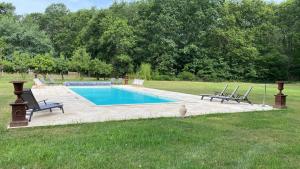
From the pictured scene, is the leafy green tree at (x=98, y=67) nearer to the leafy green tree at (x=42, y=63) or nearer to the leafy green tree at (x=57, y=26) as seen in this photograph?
the leafy green tree at (x=42, y=63)

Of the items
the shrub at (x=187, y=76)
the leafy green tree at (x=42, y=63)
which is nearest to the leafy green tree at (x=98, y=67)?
the leafy green tree at (x=42, y=63)

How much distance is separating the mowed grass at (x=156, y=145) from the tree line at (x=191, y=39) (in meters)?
25.7

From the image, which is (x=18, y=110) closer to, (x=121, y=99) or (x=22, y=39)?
(x=121, y=99)

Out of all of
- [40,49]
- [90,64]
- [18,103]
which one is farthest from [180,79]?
[18,103]

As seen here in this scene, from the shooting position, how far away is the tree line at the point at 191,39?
1369 inches

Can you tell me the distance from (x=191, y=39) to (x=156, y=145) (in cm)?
3371

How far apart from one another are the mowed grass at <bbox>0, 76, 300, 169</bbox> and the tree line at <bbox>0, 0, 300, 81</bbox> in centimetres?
2574

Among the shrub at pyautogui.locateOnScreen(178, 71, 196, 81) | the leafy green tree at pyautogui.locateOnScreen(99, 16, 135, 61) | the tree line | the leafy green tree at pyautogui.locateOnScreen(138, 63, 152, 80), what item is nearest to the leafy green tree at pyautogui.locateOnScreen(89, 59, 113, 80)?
the leafy green tree at pyautogui.locateOnScreen(138, 63, 152, 80)

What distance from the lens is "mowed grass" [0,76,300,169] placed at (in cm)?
386

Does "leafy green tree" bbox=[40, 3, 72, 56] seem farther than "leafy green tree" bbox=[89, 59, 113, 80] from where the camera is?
Yes

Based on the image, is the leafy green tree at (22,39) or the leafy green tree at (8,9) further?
the leafy green tree at (8,9)

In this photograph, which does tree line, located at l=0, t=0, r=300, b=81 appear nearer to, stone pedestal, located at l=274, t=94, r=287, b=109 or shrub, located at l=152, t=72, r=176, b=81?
shrub, located at l=152, t=72, r=176, b=81

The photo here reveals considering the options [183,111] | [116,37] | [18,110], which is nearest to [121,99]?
[183,111]

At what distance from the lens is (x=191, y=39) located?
37.3 meters
